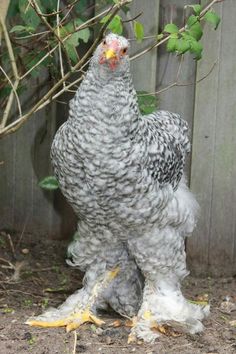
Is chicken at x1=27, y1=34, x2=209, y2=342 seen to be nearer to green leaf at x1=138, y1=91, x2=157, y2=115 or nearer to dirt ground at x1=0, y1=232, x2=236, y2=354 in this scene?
dirt ground at x1=0, y1=232, x2=236, y2=354

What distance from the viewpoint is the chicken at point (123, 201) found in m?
3.24

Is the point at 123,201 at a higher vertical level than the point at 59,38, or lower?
lower

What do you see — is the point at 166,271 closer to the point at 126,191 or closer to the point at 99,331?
the point at 99,331

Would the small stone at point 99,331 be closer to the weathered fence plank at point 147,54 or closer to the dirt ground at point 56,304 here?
the dirt ground at point 56,304

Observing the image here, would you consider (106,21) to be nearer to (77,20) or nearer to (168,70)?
(77,20)

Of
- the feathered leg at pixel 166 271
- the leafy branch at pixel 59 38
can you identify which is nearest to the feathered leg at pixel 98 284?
the feathered leg at pixel 166 271

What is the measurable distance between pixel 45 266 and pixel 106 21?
5.99ft

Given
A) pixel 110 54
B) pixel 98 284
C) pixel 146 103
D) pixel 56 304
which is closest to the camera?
pixel 110 54

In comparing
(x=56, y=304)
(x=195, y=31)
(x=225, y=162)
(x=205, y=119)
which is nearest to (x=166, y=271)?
(x=56, y=304)

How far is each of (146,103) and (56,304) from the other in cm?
126

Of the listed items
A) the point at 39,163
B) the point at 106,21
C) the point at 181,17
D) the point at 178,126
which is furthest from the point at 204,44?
the point at 39,163

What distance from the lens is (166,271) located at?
12.0 ft

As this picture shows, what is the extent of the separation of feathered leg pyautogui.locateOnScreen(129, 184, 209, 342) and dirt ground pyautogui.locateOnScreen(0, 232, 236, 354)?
0.08 meters

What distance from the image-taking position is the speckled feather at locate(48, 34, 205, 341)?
3.25 metres
